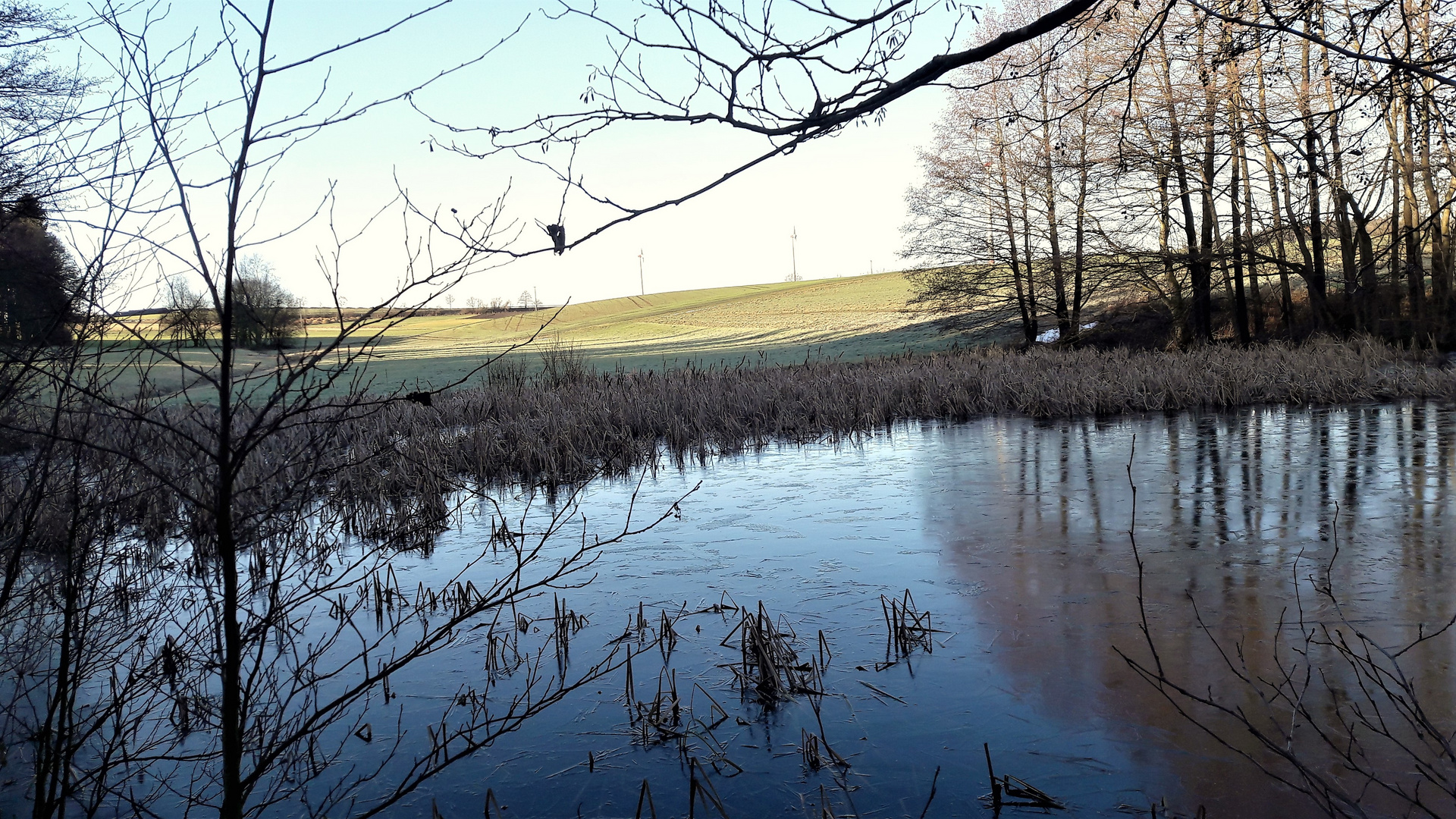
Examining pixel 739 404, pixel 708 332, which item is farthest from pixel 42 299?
pixel 708 332

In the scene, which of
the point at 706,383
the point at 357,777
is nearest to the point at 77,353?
the point at 357,777

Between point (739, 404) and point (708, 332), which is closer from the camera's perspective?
point (739, 404)

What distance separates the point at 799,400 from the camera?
42.6 feet

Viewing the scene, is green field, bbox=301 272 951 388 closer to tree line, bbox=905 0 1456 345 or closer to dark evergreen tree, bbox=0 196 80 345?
tree line, bbox=905 0 1456 345

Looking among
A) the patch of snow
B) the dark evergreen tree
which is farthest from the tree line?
the dark evergreen tree

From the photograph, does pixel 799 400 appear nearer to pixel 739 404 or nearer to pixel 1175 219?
pixel 739 404

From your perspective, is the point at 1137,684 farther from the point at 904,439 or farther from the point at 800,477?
the point at 904,439

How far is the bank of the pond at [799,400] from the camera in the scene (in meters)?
10.2

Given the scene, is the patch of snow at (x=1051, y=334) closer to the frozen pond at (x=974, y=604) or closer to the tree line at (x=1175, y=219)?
the tree line at (x=1175, y=219)

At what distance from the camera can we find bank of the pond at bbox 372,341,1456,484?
10156mm

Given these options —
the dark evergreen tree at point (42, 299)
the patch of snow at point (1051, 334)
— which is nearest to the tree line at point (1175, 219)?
the patch of snow at point (1051, 334)

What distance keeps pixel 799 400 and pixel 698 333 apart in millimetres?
31357

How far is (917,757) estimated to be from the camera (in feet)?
10.7

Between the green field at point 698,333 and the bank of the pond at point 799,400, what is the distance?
6605 mm
